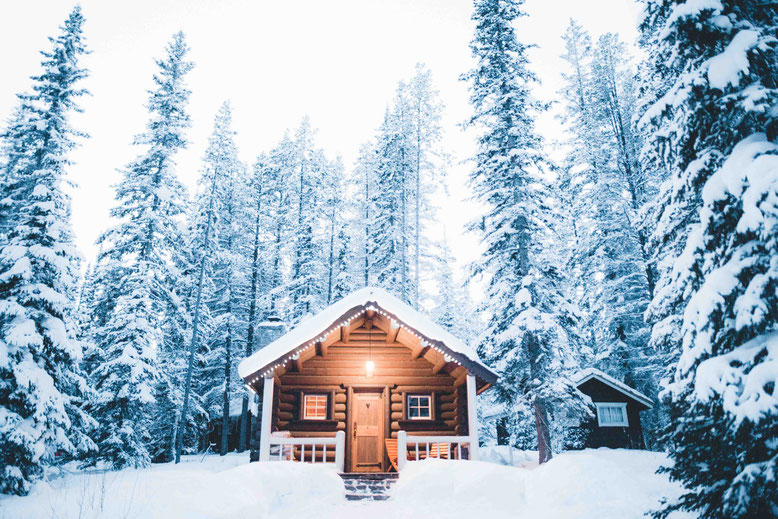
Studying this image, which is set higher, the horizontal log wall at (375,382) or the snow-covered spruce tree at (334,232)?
the snow-covered spruce tree at (334,232)

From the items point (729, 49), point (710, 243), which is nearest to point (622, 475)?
point (710, 243)

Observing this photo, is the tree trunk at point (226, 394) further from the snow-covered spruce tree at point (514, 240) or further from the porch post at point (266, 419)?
the snow-covered spruce tree at point (514, 240)

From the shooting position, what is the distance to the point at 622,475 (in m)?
7.06

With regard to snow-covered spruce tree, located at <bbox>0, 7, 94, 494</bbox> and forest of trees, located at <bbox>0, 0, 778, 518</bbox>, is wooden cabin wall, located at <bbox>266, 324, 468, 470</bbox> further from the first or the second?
snow-covered spruce tree, located at <bbox>0, 7, 94, 494</bbox>

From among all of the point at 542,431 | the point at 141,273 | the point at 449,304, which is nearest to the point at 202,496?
the point at 542,431

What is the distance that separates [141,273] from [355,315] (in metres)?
11.4

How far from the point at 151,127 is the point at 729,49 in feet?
70.3

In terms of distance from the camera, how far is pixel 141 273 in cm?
1853

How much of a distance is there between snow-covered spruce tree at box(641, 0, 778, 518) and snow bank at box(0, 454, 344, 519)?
6.10 m

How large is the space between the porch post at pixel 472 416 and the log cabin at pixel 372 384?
0.03 m

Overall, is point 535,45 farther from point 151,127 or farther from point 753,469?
point 151,127

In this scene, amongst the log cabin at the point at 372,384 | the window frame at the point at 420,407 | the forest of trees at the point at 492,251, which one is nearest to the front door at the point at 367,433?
the log cabin at the point at 372,384

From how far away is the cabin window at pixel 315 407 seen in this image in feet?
44.7

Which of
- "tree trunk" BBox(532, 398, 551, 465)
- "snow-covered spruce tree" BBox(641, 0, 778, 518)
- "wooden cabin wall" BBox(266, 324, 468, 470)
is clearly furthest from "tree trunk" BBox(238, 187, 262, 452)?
"snow-covered spruce tree" BBox(641, 0, 778, 518)
